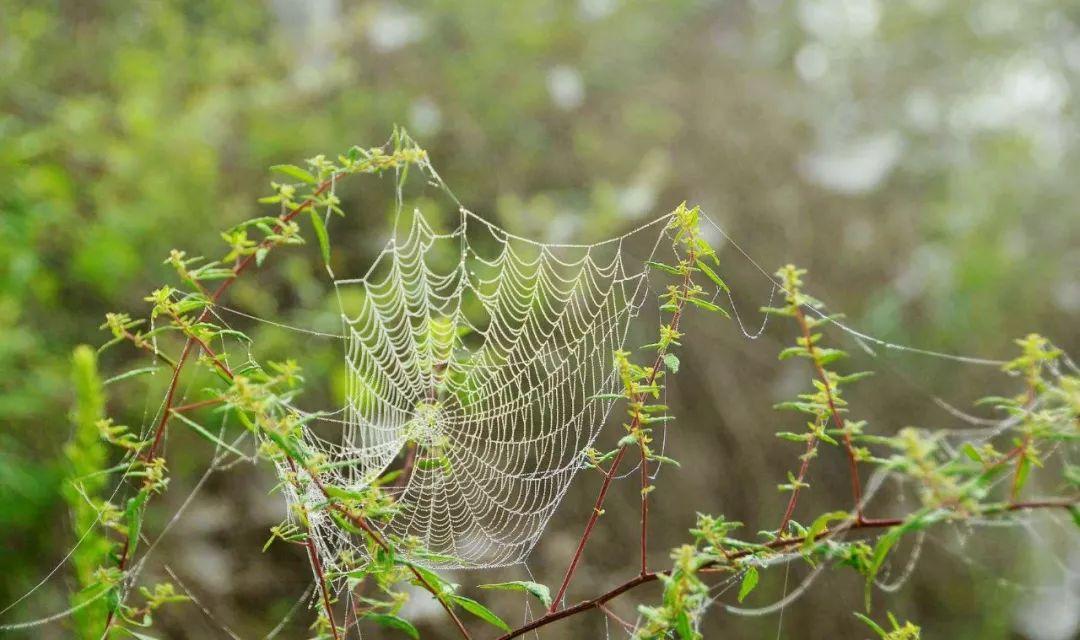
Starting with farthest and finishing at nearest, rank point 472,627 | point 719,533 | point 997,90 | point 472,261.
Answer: point 997,90 < point 472,261 < point 472,627 < point 719,533

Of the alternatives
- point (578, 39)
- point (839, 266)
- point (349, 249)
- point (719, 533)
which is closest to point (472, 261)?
point (349, 249)

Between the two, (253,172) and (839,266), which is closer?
(253,172)

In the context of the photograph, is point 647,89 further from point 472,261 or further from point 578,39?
point 472,261

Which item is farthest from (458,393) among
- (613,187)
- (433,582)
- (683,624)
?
(613,187)

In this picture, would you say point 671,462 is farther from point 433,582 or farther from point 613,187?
point 613,187

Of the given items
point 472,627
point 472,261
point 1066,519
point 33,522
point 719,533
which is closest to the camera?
point 719,533

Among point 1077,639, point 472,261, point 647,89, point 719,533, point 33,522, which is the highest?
point 647,89

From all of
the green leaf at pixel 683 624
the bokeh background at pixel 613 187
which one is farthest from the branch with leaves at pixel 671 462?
the bokeh background at pixel 613 187
